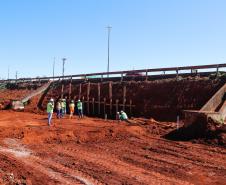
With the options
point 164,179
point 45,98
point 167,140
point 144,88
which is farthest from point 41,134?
point 45,98

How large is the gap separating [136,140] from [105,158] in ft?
14.3

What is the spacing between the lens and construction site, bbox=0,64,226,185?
11414 mm

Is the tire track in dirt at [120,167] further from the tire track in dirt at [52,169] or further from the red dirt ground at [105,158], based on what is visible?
the tire track in dirt at [52,169]

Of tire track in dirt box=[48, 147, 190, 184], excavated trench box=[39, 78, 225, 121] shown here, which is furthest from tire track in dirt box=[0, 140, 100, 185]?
excavated trench box=[39, 78, 225, 121]

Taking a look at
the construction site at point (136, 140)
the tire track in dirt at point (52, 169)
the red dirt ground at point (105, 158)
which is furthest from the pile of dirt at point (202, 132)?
the tire track in dirt at point (52, 169)

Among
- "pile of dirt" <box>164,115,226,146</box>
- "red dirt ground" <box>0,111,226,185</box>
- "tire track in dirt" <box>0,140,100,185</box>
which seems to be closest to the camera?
"tire track in dirt" <box>0,140,100,185</box>

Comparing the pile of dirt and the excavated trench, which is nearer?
the pile of dirt

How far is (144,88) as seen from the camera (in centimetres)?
3061

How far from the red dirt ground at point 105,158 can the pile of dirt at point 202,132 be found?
28.6 inches

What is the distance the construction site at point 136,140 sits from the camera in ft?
37.4

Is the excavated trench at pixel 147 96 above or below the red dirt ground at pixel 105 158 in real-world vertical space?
above

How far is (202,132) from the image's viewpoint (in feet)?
58.1

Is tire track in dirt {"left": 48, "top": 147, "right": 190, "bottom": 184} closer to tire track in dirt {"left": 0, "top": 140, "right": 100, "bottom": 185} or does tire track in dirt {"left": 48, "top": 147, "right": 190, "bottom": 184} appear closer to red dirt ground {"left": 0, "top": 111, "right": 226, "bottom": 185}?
red dirt ground {"left": 0, "top": 111, "right": 226, "bottom": 185}

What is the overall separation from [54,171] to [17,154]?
10.9ft
